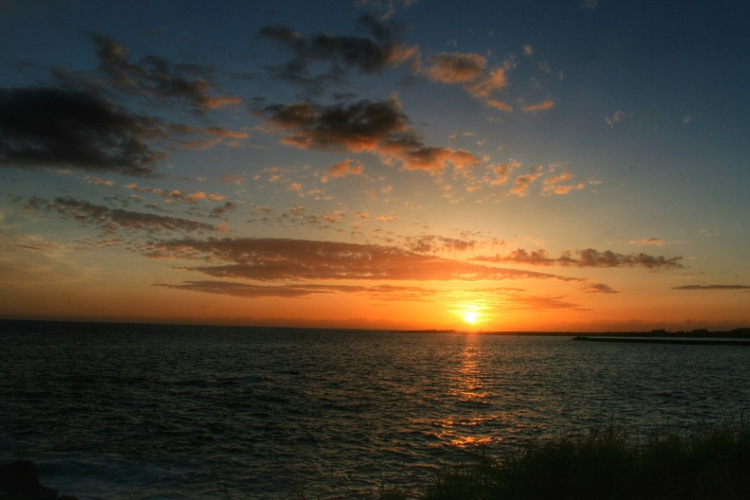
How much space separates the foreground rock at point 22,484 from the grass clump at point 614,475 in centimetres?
1458

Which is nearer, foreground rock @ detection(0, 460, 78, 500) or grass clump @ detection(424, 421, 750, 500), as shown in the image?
grass clump @ detection(424, 421, 750, 500)

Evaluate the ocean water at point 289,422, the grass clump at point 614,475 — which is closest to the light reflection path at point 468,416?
the ocean water at point 289,422

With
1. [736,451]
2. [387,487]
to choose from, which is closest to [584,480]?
[736,451]

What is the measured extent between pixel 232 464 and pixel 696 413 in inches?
1269

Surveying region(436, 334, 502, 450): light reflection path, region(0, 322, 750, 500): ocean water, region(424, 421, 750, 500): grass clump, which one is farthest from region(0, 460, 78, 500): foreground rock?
region(436, 334, 502, 450): light reflection path

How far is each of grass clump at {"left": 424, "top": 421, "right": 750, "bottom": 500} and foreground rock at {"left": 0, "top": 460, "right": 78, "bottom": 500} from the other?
14576 millimetres

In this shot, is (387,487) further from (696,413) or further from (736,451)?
(696,413)

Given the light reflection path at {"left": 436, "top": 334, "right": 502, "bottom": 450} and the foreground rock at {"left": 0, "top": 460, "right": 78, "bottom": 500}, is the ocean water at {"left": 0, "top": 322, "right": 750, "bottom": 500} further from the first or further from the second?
the foreground rock at {"left": 0, "top": 460, "right": 78, "bottom": 500}

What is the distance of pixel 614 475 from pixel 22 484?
21.6 metres

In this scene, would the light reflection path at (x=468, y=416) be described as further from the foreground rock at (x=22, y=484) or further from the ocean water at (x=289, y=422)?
the foreground rock at (x=22, y=484)

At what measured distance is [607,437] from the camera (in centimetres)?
1571

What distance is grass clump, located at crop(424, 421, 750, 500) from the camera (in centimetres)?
1236

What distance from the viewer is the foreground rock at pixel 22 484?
17094mm

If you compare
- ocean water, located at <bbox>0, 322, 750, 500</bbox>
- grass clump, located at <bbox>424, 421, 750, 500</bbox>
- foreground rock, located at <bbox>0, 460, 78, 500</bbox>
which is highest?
grass clump, located at <bbox>424, 421, 750, 500</bbox>
